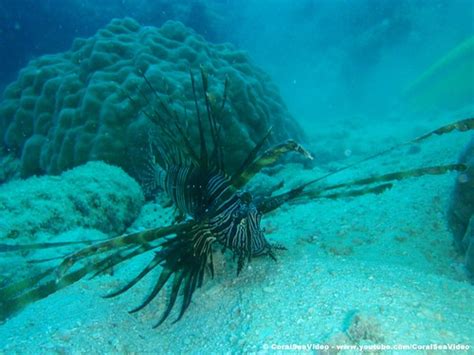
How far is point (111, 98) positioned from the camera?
609 cm

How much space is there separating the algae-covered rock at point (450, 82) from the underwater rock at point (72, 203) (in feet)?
63.9

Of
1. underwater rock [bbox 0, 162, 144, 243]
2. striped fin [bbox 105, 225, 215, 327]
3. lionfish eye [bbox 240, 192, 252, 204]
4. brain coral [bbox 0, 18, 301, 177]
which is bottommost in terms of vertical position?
striped fin [bbox 105, 225, 215, 327]

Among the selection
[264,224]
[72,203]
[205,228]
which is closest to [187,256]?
[205,228]

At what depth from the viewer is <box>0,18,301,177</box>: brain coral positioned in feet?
19.5

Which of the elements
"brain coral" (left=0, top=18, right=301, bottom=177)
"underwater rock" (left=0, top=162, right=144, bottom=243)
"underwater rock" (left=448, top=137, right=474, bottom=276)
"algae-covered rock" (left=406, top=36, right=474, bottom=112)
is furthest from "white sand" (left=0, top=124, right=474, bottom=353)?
"algae-covered rock" (left=406, top=36, right=474, bottom=112)

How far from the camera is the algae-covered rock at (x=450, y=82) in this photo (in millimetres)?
18734

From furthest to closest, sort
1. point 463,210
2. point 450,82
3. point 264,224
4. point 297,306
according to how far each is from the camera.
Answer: point 450,82 < point 264,224 < point 463,210 < point 297,306

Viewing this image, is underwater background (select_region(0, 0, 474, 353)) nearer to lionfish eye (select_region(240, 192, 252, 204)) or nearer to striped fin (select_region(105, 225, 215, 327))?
striped fin (select_region(105, 225, 215, 327))

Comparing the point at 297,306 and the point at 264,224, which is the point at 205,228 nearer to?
the point at 297,306

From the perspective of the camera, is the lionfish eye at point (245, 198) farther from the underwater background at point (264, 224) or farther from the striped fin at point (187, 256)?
the underwater background at point (264, 224)

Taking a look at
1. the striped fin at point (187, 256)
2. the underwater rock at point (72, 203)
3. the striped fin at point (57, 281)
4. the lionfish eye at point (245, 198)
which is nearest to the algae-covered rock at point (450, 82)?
the underwater rock at point (72, 203)

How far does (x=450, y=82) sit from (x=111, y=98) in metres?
20.1

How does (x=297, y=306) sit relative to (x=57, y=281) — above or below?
below

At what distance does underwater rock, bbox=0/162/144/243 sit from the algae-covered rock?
19.5 metres
